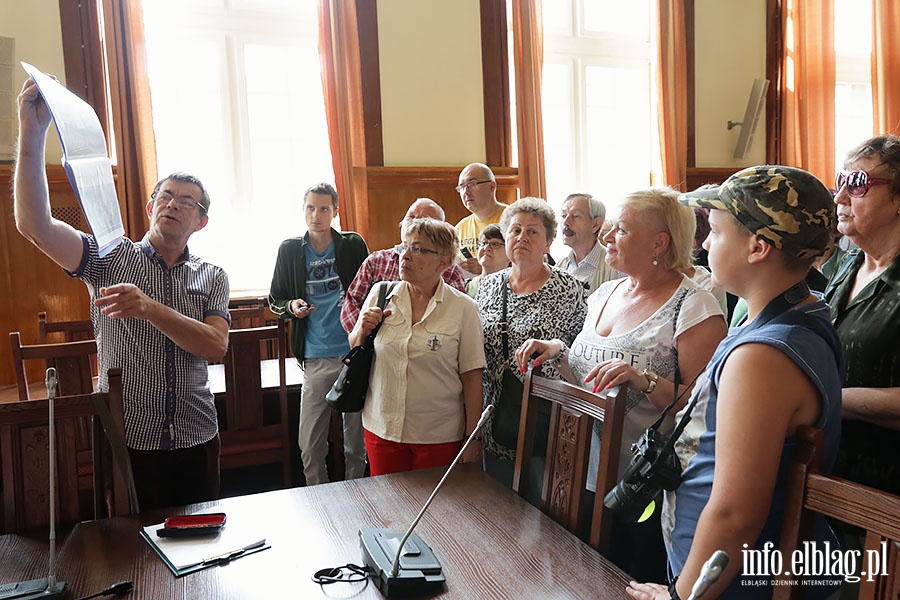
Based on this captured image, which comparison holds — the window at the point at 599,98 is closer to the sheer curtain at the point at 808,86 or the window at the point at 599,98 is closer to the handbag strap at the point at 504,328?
the sheer curtain at the point at 808,86

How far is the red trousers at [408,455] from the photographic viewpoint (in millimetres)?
2033

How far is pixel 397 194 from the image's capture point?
490 centimetres

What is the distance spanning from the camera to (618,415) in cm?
140

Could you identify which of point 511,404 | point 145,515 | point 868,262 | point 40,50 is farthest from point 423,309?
point 40,50

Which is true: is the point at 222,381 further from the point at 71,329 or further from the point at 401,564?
the point at 401,564

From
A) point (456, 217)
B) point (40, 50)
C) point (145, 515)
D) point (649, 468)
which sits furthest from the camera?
point (456, 217)

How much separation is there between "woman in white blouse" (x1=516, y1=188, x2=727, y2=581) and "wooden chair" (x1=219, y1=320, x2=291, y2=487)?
1.24m

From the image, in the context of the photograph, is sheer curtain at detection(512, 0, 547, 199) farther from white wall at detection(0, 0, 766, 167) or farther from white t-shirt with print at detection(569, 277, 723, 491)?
white t-shirt with print at detection(569, 277, 723, 491)

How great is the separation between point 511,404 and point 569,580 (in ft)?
3.23

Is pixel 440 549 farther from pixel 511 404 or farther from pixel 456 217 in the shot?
pixel 456 217

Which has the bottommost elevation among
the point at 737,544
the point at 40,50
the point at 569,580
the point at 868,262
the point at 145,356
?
the point at 569,580

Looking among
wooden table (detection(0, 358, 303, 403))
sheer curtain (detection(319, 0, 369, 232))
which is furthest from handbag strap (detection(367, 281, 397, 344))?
sheer curtain (detection(319, 0, 369, 232))

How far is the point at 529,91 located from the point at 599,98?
Answer: 898 millimetres

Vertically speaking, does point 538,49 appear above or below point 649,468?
above
